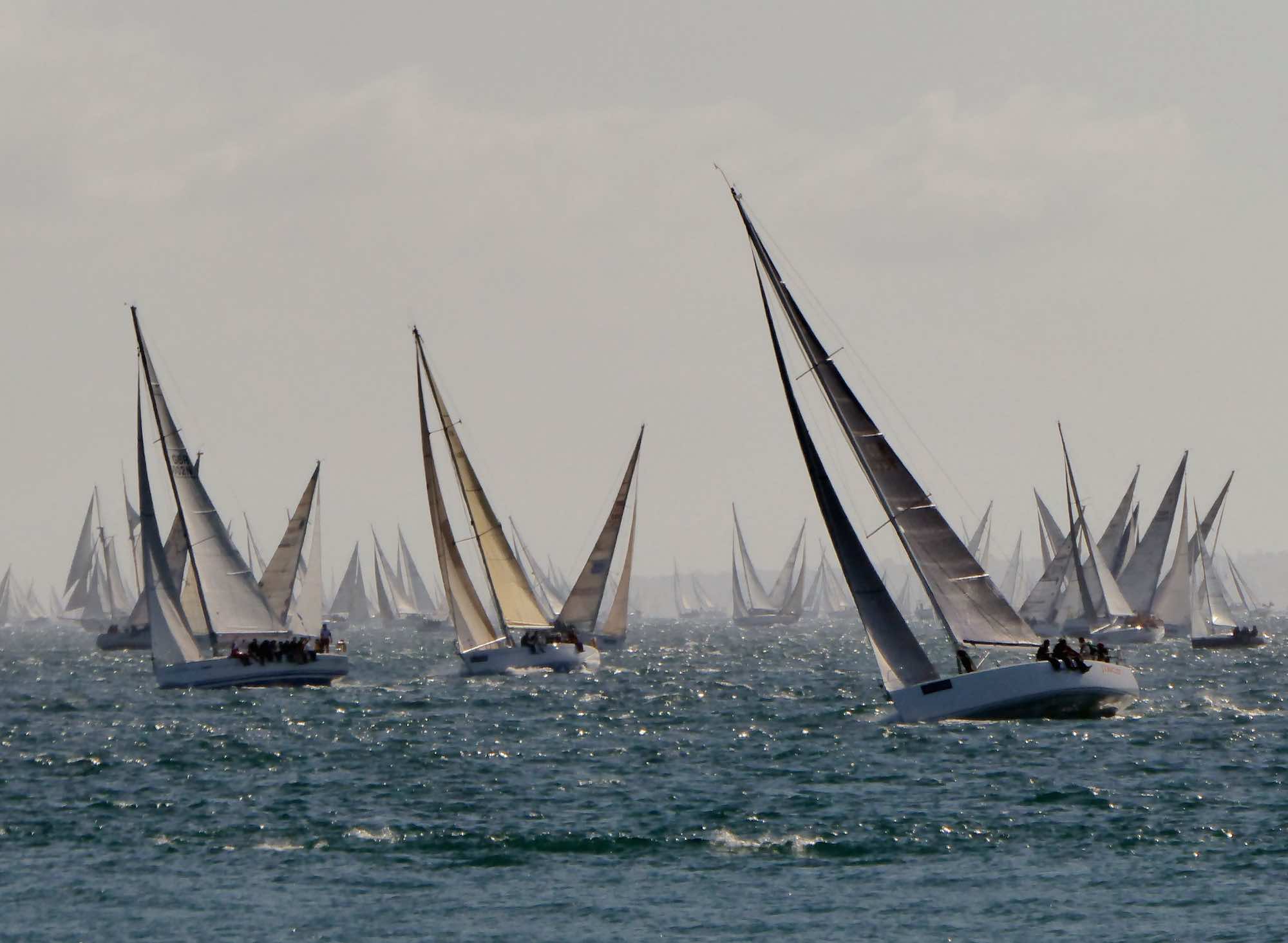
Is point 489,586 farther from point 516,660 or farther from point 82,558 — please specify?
point 82,558

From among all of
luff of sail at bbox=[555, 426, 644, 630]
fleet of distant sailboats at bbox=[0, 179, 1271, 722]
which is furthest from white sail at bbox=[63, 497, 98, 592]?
luff of sail at bbox=[555, 426, 644, 630]

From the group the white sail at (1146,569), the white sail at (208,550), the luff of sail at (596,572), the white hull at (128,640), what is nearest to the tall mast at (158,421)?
the white sail at (208,550)

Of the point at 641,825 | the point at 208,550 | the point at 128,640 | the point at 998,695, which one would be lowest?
the point at 641,825

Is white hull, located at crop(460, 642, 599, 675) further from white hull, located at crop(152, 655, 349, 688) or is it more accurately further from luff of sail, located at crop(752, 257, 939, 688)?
luff of sail, located at crop(752, 257, 939, 688)

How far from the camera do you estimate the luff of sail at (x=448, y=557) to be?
2849 inches

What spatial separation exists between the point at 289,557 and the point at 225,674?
1298 centimetres

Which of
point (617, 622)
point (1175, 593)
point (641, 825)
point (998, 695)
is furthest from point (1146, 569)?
point (641, 825)

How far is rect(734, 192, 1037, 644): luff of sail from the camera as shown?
4441 centimetres

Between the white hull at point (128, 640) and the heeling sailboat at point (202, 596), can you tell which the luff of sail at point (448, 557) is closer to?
the heeling sailboat at point (202, 596)

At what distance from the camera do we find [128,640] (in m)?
117

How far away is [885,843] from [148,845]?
38.9 feet

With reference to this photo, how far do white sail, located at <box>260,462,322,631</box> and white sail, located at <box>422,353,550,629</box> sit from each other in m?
8.54

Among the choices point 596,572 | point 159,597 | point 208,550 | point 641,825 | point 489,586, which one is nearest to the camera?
point 641,825

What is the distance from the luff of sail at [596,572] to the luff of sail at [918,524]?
4180 cm
